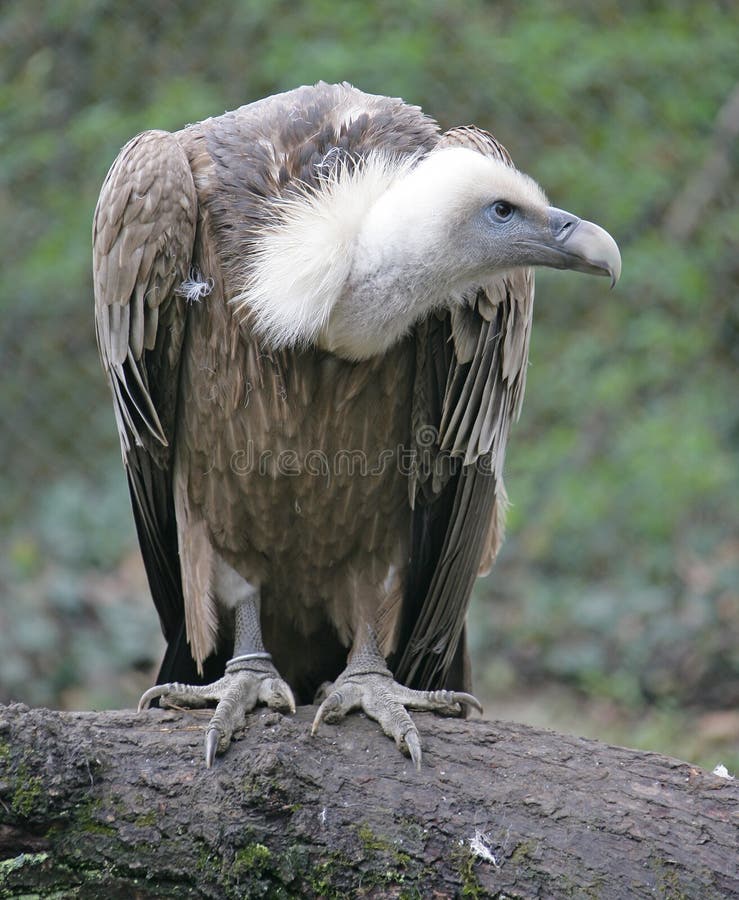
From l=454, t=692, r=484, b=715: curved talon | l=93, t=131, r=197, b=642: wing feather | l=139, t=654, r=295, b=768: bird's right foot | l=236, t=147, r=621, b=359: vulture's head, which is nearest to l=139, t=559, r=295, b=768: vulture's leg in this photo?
l=139, t=654, r=295, b=768: bird's right foot

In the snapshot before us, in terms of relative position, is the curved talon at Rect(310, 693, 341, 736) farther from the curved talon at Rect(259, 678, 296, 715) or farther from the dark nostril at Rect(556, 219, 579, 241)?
the dark nostril at Rect(556, 219, 579, 241)

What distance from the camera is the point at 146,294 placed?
3.63 m

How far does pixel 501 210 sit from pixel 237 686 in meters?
1.59

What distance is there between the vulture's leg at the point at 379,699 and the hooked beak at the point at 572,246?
51.8 inches

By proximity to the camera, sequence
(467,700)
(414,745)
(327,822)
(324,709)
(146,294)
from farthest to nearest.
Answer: (467,700), (146,294), (324,709), (414,745), (327,822)

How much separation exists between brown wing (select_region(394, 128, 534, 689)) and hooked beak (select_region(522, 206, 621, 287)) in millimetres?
179

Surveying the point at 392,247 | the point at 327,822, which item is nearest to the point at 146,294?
the point at 392,247

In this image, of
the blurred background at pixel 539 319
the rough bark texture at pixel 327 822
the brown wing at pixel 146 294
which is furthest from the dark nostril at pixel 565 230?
the blurred background at pixel 539 319

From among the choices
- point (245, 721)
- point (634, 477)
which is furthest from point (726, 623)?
point (245, 721)

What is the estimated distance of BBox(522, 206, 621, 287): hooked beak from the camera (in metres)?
3.51

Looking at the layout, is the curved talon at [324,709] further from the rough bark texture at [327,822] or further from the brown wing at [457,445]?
the brown wing at [457,445]

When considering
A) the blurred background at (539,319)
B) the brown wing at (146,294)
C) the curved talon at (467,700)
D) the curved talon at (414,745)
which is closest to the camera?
the curved talon at (414,745)

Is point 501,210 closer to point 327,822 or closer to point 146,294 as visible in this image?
point 146,294

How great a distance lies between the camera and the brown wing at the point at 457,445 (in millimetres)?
3768
